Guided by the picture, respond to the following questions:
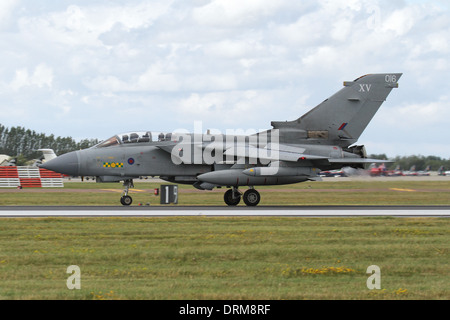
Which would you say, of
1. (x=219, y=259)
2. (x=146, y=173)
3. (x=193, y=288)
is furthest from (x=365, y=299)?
(x=146, y=173)

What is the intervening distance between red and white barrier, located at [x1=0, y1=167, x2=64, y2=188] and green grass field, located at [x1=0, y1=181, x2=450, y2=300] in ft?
118

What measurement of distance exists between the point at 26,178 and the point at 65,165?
29.5 meters

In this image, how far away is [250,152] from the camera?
24391 mm

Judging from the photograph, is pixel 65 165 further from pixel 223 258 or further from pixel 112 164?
pixel 223 258

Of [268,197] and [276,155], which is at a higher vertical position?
[276,155]

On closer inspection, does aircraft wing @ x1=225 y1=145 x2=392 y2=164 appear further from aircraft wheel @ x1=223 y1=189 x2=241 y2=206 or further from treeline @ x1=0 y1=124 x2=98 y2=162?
treeline @ x1=0 y1=124 x2=98 y2=162

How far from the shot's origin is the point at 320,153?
25.8 metres

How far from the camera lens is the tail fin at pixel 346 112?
85.2ft

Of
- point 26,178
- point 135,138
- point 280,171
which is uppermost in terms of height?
point 135,138

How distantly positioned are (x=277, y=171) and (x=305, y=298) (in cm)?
1614

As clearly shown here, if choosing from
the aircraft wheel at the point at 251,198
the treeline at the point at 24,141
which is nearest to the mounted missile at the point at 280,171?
the aircraft wheel at the point at 251,198

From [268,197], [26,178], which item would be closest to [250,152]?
[268,197]

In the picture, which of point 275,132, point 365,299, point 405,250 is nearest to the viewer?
point 365,299

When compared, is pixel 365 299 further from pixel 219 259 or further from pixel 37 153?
pixel 37 153
